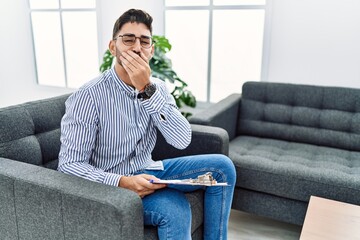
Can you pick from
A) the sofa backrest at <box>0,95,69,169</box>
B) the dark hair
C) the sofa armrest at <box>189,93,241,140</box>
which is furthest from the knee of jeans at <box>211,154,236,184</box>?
A: the sofa backrest at <box>0,95,69,169</box>

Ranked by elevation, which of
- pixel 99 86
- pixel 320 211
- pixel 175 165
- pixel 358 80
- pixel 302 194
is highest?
pixel 99 86

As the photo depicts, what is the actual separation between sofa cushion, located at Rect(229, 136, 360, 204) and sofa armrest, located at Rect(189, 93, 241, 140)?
0.64 ft

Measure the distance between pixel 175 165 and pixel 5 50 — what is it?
11.5 ft

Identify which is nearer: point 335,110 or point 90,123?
point 90,123

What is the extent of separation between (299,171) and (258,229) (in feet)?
1.51

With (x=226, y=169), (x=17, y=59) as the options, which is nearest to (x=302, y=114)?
(x=226, y=169)

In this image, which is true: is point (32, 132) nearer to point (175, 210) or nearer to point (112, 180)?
point (112, 180)

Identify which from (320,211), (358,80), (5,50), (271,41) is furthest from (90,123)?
(5,50)

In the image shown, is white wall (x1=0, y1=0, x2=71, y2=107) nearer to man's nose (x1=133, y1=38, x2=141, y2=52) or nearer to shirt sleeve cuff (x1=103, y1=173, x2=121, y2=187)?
man's nose (x1=133, y1=38, x2=141, y2=52)

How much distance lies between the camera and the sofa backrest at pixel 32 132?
1.39m

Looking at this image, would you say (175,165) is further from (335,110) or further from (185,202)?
(335,110)

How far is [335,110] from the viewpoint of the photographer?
2248 millimetres

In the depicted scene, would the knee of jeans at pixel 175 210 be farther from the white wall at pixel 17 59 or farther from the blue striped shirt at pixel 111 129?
the white wall at pixel 17 59

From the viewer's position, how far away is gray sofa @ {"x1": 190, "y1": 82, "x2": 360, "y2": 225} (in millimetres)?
1772
